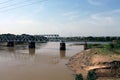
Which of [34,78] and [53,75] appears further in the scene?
[53,75]

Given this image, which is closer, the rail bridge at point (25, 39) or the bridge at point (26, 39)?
the rail bridge at point (25, 39)

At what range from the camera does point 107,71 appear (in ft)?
65.3

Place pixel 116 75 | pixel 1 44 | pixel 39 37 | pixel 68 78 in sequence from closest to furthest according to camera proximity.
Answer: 1. pixel 116 75
2. pixel 68 78
3. pixel 39 37
4. pixel 1 44

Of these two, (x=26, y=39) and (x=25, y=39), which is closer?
(x=26, y=39)

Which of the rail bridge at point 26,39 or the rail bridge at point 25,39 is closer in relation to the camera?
the rail bridge at point 25,39

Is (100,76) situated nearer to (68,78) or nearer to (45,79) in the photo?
(68,78)

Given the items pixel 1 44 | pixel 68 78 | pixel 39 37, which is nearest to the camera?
pixel 68 78

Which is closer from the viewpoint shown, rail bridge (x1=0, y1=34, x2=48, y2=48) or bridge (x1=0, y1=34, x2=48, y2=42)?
rail bridge (x1=0, y1=34, x2=48, y2=48)

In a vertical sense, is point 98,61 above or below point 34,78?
above

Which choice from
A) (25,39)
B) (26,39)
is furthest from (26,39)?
(25,39)

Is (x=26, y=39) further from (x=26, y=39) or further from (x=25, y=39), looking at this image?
(x=25, y=39)

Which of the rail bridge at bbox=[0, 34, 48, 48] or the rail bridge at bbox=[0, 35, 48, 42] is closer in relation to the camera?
the rail bridge at bbox=[0, 34, 48, 48]

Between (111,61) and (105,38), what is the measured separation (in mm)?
63713

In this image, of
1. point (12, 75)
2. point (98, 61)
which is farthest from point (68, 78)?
point (12, 75)
